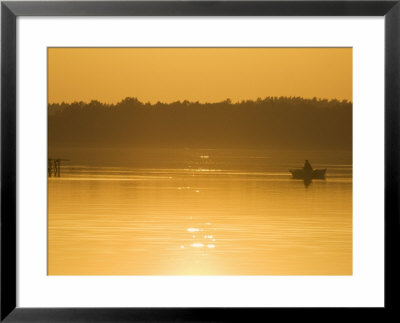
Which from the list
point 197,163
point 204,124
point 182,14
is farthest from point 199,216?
point 204,124

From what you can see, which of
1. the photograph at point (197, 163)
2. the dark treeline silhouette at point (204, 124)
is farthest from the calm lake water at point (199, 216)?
the dark treeline silhouette at point (204, 124)

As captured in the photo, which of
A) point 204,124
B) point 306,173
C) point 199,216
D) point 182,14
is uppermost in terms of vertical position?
point 182,14

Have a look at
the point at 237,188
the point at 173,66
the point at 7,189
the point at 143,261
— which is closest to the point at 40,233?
the point at 7,189

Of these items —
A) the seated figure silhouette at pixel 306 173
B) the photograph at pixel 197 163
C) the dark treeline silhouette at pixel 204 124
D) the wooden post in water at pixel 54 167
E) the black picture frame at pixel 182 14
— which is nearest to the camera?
the black picture frame at pixel 182 14

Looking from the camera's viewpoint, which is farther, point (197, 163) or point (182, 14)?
point (197, 163)

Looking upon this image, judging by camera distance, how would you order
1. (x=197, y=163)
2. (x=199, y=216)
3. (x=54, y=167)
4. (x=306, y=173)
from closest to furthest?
(x=54, y=167) → (x=199, y=216) → (x=197, y=163) → (x=306, y=173)

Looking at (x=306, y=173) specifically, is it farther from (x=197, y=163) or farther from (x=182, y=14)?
(x=182, y=14)

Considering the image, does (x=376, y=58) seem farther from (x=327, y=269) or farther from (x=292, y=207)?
(x=292, y=207)

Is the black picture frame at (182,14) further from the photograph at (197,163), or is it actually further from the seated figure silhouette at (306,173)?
the seated figure silhouette at (306,173)
